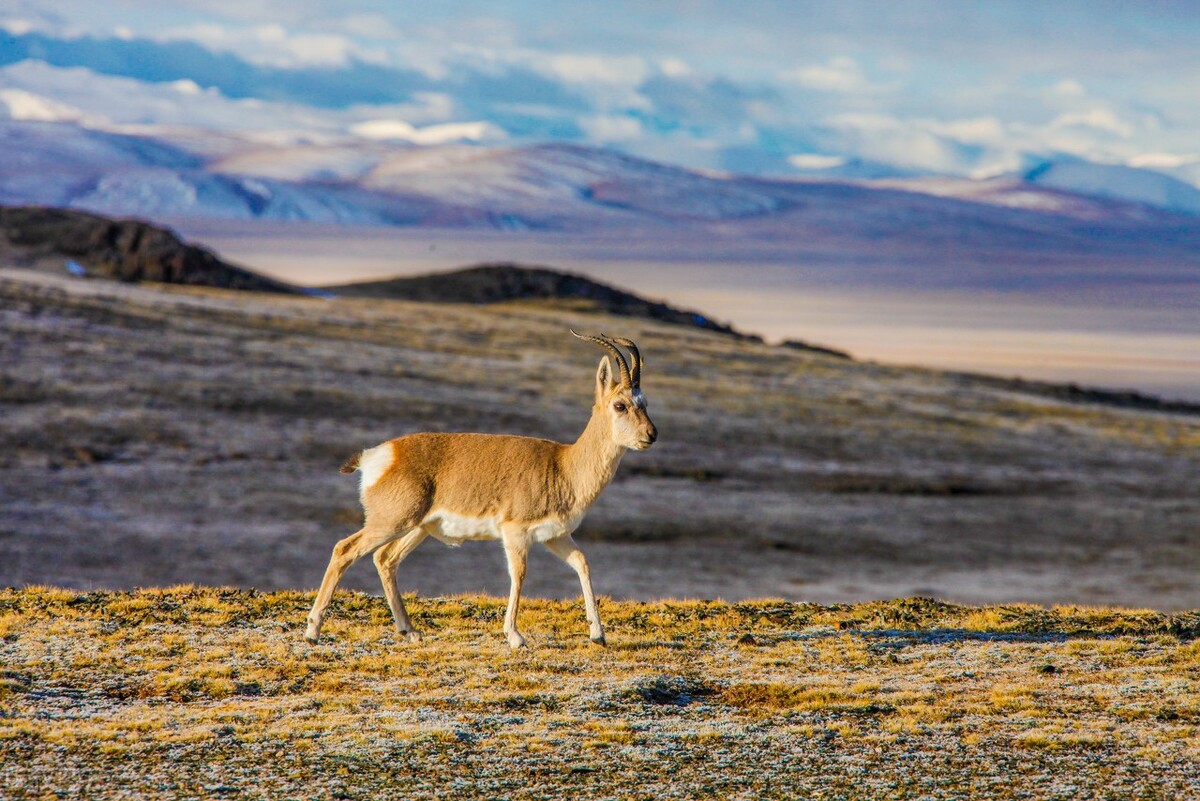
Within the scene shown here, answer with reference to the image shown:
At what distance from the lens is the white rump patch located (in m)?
12.7

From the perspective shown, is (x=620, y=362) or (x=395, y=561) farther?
(x=395, y=561)

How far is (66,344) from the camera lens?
63000mm

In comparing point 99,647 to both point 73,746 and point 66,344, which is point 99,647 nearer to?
point 73,746

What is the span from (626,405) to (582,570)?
1544 millimetres

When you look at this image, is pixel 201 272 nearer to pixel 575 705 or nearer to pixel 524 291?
pixel 524 291

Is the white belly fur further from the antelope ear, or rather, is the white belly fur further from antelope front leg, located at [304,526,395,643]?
the antelope ear

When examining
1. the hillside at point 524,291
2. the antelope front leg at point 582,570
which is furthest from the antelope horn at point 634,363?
the hillside at point 524,291

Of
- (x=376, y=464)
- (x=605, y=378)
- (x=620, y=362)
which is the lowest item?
(x=376, y=464)

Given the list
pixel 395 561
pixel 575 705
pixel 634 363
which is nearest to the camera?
pixel 575 705

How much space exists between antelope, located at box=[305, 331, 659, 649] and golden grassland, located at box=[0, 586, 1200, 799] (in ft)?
3.67

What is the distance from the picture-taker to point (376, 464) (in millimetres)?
12797

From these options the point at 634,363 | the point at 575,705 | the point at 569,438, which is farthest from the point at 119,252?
the point at 575,705

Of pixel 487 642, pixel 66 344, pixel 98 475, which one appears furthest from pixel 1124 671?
pixel 66 344

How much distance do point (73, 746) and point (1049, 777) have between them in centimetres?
687
